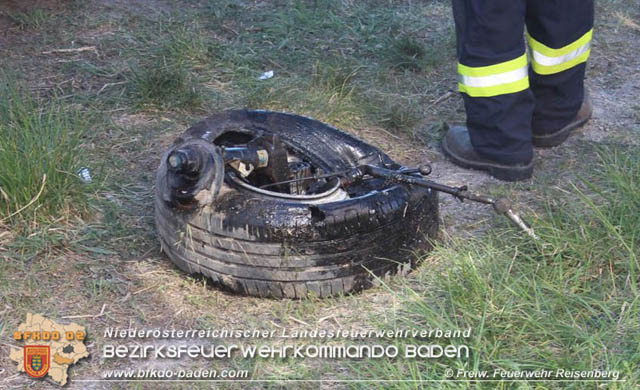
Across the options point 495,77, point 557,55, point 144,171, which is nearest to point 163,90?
point 144,171

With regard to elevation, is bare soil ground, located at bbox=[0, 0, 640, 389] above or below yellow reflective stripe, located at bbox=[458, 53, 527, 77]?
below

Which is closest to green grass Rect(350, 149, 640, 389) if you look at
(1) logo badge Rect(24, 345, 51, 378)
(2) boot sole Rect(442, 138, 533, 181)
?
(2) boot sole Rect(442, 138, 533, 181)

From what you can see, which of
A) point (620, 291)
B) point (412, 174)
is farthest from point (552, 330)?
point (412, 174)

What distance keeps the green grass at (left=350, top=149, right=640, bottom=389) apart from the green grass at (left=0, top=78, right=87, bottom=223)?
145cm

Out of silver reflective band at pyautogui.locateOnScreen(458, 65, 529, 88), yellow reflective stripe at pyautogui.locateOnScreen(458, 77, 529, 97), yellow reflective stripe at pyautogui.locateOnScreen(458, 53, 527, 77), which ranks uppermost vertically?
yellow reflective stripe at pyautogui.locateOnScreen(458, 53, 527, 77)

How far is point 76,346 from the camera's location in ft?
9.18

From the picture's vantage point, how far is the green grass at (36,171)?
3312 millimetres

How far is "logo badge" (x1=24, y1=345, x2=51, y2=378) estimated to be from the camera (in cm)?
271

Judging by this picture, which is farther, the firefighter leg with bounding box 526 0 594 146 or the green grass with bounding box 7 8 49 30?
the green grass with bounding box 7 8 49 30

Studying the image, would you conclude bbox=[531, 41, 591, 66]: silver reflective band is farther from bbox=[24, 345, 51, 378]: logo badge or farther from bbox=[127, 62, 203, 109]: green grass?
bbox=[24, 345, 51, 378]: logo badge

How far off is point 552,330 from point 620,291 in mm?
413

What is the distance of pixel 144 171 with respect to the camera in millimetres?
3984

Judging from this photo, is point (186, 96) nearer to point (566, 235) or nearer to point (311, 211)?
point (311, 211)

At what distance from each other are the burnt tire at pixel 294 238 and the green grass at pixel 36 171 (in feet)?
1.60
